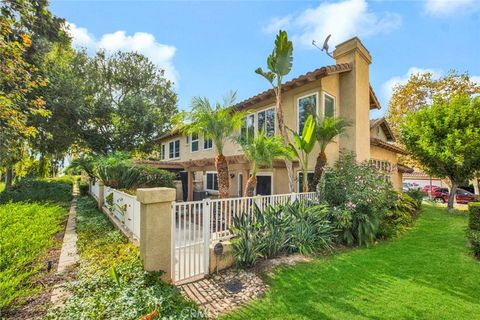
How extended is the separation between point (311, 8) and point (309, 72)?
271 cm

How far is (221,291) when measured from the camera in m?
5.29

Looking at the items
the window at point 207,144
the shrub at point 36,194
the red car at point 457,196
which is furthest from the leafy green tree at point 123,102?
the red car at point 457,196

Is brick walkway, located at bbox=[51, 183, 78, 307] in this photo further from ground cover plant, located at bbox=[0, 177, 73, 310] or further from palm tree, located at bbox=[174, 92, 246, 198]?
palm tree, located at bbox=[174, 92, 246, 198]

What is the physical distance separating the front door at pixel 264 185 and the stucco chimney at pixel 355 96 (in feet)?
14.8

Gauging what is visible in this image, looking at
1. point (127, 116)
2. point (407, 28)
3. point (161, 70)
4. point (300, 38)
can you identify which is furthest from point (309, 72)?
point (161, 70)

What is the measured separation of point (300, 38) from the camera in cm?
1202

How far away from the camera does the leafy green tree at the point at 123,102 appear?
24.6 m

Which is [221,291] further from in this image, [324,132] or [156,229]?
[324,132]

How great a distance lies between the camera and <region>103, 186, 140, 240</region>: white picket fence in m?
6.62

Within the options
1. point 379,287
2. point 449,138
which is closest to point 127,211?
point 379,287

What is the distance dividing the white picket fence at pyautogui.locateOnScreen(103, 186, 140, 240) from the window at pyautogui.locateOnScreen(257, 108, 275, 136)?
26.6 feet

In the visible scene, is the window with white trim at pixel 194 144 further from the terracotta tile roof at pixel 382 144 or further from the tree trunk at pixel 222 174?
the terracotta tile roof at pixel 382 144

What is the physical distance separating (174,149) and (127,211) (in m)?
16.7

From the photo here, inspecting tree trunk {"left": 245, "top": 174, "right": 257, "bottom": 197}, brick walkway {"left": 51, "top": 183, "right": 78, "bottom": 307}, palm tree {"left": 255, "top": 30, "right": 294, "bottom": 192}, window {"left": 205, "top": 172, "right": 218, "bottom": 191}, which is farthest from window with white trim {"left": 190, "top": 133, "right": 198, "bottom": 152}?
tree trunk {"left": 245, "top": 174, "right": 257, "bottom": 197}
